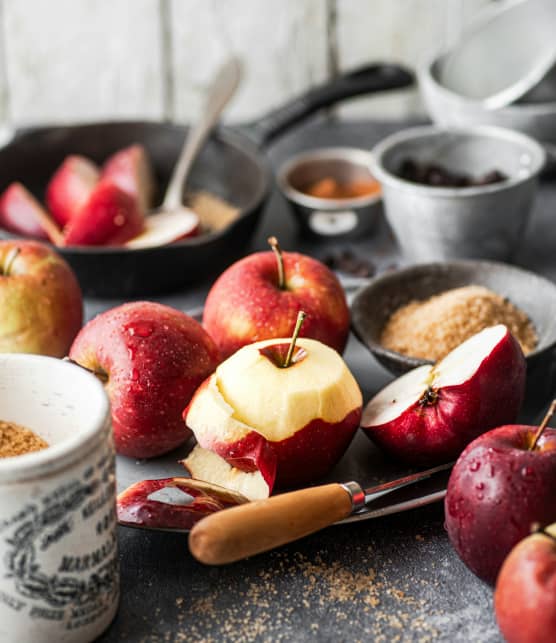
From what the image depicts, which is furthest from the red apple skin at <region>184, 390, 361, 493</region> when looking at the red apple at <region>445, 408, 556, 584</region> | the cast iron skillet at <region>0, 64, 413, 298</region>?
the cast iron skillet at <region>0, 64, 413, 298</region>

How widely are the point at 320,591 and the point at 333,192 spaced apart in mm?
756

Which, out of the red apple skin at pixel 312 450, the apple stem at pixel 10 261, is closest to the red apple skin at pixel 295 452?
the red apple skin at pixel 312 450

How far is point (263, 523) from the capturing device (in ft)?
2.07

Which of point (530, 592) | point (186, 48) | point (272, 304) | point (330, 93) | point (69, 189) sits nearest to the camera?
point (530, 592)

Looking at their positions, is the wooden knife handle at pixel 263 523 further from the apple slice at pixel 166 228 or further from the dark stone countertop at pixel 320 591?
the apple slice at pixel 166 228

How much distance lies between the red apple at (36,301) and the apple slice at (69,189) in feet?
1.11

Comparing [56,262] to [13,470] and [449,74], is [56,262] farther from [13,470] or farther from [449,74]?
[449,74]

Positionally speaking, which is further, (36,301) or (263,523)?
(36,301)

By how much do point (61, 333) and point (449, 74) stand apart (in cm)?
81

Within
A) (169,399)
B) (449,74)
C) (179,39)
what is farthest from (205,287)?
(179,39)

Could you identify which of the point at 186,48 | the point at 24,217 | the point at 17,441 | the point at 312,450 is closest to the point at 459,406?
the point at 312,450

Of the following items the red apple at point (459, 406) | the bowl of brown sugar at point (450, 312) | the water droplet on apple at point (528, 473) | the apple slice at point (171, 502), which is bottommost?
the bowl of brown sugar at point (450, 312)

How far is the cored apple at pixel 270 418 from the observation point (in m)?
0.74

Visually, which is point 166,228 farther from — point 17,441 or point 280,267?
point 17,441
